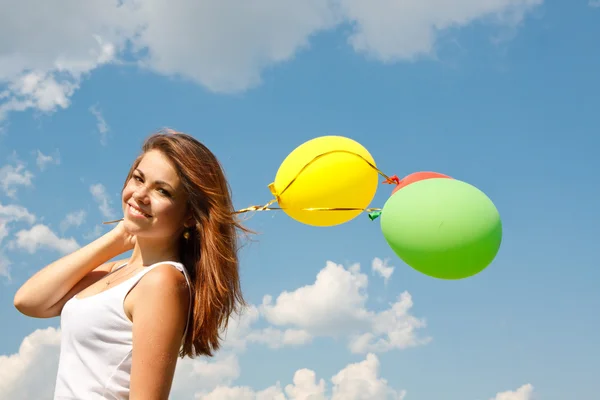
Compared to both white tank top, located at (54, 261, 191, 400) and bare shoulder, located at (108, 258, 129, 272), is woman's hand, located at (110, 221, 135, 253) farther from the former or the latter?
white tank top, located at (54, 261, 191, 400)

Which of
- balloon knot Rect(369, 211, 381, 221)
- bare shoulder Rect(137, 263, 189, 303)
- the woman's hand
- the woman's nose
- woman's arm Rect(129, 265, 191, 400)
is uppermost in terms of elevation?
balloon knot Rect(369, 211, 381, 221)

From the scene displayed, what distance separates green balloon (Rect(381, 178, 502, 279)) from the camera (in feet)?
11.0

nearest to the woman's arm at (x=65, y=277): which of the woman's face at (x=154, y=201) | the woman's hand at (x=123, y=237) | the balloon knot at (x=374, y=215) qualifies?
the woman's hand at (x=123, y=237)

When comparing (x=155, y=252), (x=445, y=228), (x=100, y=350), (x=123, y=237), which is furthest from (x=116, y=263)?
(x=445, y=228)

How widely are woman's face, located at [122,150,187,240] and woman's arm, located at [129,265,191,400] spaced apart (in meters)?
0.31

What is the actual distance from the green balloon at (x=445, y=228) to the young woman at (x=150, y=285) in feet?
3.57

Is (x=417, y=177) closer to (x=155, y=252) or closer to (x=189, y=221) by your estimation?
(x=189, y=221)

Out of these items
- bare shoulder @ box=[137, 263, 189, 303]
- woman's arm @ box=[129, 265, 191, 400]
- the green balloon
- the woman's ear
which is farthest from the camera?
the green balloon

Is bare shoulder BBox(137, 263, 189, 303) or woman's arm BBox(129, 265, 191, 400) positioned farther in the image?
bare shoulder BBox(137, 263, 189, 303)

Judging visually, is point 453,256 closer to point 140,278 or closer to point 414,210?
point 414,210

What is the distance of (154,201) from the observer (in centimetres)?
270

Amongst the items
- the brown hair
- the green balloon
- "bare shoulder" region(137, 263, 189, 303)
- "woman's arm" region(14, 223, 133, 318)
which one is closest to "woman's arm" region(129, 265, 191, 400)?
"bare shoulder" region(137, 263, 189, 303)

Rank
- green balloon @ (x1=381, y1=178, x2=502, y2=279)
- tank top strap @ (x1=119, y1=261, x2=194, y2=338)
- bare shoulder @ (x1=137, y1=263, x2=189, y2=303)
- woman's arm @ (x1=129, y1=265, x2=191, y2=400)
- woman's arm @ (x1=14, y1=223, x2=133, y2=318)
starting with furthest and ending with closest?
green balloon @ (x1=381, y1=178, x2=502, y2=279)
woman's arm @ (x1=14, y1=223, x2=133, y2=318)
tank top strap @ (x1=119, y1=261, x2=194, y2=338)
bare shoulder @ (x1=137, y1=263, x2=189, y2=303)
woman's arm @ (x1=129, y1=265, x2=191, y2=400)

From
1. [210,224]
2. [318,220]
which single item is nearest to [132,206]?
[210,224]
